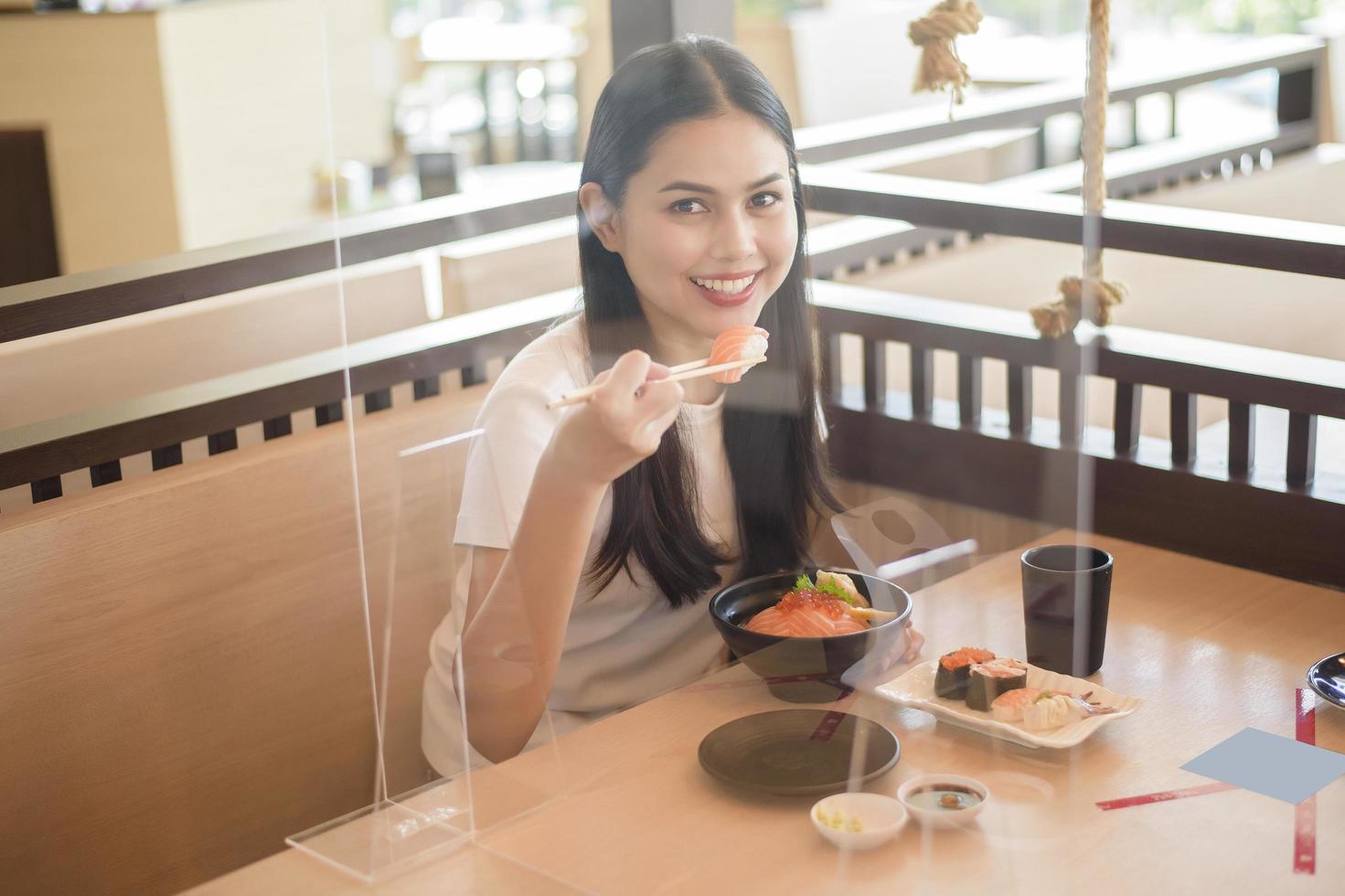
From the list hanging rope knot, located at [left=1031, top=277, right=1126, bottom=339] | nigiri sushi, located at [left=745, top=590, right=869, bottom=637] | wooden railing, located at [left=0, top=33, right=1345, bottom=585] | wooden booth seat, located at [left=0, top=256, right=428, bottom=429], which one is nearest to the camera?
nigiri sushi, located at [left=745, top=590, right=869, bottom=637]

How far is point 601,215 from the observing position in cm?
101

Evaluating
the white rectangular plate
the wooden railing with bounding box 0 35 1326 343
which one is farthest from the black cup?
Result: the wooden railing with bounding box 0 35 1326 343

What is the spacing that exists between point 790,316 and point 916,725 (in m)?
0.35

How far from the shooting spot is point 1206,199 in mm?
1982

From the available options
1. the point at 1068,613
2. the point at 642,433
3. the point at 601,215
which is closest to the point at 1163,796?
the point at 1068,613

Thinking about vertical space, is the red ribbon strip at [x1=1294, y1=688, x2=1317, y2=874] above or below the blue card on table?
below

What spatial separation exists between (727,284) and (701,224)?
0.05 meters

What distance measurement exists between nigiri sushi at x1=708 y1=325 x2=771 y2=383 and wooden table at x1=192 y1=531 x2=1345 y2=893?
25cm

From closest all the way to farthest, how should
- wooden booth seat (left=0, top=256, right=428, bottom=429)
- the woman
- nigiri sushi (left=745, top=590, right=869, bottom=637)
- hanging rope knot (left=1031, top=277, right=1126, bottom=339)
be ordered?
the woman
nigiri sushi (left=745, top=590, right=869, bottom=637)
wooden booth seat (left=0, top=256, right=428, bottom=429)
hanging rope knot (left=1031, top=277, right=1126, bottom=339)

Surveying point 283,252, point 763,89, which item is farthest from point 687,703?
point 283,252

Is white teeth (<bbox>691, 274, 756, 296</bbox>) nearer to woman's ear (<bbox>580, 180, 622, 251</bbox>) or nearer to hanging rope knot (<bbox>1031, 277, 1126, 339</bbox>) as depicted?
woman's ear (<bbox>580, 180, 622, 251</bbox>)

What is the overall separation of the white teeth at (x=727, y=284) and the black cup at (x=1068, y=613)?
0.31 metres

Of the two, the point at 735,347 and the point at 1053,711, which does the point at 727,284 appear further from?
the point at 1053,711

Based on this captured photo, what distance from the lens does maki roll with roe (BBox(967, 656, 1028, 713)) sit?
3.26 feet
